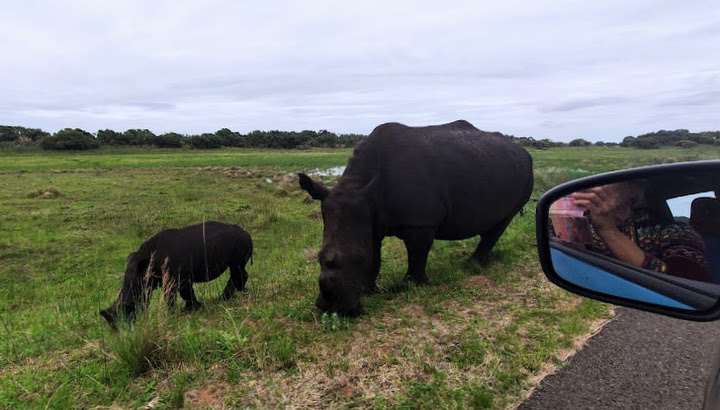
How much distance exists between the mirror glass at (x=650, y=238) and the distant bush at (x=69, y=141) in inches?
2850

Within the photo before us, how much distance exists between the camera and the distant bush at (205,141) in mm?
76125

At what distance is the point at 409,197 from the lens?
6133mm

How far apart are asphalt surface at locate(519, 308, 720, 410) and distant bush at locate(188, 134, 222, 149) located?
78.1 m

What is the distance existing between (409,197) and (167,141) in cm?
7545

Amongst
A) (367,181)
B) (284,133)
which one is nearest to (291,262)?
(367,181)

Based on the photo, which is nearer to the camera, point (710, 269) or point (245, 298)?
point (710, 269)

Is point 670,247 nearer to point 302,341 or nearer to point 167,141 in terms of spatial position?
point 302,341

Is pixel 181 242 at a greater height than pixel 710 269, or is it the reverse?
pixel 710 269

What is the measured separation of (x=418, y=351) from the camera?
4.34 meters

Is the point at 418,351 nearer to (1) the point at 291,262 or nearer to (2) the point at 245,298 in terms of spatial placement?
(2) the point at 245,298

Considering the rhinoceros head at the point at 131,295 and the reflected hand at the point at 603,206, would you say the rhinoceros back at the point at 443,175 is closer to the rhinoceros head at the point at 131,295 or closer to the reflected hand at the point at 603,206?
the rhinoceros head at the point at 131,295

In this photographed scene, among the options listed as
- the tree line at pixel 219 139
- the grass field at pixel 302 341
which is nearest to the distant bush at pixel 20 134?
the tree line at pixel 219 139

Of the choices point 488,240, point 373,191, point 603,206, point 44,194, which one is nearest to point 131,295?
point 373,191

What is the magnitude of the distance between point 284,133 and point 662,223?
3553 inches
